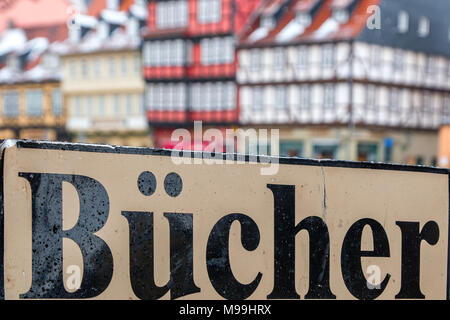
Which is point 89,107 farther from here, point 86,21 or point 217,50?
point 217,50

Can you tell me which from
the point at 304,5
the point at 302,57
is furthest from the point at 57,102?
the point at 304,5

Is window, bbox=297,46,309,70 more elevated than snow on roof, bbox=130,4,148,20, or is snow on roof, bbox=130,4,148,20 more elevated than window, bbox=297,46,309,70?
snow on roof, bbox=130,4,148,20

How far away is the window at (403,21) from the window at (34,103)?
2083 centimetres

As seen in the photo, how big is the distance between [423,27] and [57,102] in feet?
67.6

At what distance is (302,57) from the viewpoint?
2291 centimetres

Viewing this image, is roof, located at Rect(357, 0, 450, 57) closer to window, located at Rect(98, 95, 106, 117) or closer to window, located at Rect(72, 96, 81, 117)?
window, located at Rect(98, 95, 106, 117)

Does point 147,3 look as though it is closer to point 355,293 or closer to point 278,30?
point 278,30

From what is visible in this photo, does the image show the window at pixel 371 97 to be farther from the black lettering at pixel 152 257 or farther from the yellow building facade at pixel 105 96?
the black lettering at pixel 152 257

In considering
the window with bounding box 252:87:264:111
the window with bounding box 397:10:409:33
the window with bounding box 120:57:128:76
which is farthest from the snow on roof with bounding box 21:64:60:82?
the window with bounding box 397:10:409:33

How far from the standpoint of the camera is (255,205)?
1356 millimetres

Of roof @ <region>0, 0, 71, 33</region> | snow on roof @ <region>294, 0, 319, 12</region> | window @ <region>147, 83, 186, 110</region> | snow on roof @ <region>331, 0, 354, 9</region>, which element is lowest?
window @ <region>147, 83, 186, 110</region>

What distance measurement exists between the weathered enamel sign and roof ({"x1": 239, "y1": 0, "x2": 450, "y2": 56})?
862 inches

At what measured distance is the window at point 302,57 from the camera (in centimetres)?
2281

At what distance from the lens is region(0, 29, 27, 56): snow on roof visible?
98.9ft
